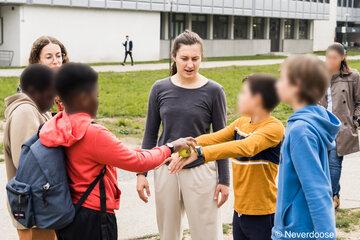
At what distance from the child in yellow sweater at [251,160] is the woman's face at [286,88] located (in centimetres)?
59

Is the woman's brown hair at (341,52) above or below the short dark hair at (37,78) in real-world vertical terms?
above

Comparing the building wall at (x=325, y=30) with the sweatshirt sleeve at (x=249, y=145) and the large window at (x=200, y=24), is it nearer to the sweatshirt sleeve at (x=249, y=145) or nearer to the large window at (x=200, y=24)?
the large window at (x=200, y=24)

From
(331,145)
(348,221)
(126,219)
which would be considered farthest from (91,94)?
(348,221)

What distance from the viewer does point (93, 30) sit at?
37219 millimetres

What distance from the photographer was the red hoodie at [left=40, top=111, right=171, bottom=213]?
308 centimetres

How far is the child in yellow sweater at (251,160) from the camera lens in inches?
143

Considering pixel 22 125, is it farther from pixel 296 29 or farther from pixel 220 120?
pixel 296 29

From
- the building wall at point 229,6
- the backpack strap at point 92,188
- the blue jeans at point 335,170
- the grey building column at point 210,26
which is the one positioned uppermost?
the building wall at point 229,6

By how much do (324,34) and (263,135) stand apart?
61601mm

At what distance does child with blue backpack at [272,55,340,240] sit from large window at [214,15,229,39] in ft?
152

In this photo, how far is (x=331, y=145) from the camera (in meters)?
3.09

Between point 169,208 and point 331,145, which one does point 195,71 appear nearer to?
point 169,208

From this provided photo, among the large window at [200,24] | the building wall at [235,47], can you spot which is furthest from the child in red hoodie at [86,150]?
the large window at [200,24]

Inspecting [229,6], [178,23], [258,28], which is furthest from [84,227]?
[258,28]
